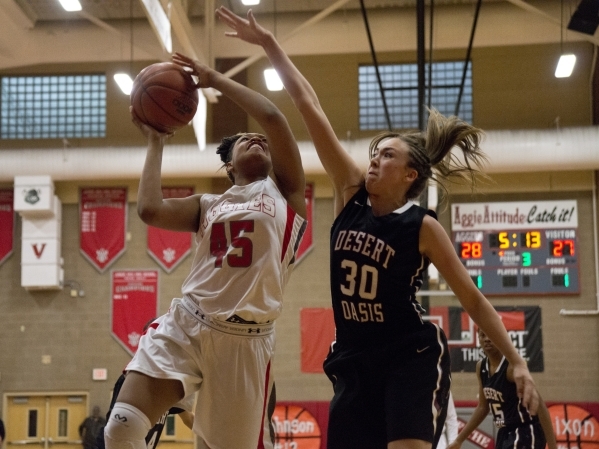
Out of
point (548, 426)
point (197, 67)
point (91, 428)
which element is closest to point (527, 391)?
point (197, 67)

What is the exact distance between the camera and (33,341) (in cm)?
1505

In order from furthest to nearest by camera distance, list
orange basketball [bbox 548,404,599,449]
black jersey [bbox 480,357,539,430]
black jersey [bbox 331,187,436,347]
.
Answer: orange basketball [bbox 548,404,599,449] → black jersey [bbox 480,357,539,430] → black jersey [bbox 331,187,436,347]

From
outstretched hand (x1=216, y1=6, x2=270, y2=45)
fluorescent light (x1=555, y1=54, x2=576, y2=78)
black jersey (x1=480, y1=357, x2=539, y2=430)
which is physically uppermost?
fluorescent light (x1=555, y1=54, x2=576, y2=78)

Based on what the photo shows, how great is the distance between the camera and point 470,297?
3.24m

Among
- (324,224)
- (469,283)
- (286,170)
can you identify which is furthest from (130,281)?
(469,283)

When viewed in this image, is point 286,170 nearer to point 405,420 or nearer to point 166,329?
point 166,329

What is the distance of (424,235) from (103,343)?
12.5m

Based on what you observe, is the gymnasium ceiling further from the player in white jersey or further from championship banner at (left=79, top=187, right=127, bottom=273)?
the player in white jersey

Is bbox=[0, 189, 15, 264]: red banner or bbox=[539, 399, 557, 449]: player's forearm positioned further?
bbox=[0, 189, 15, 264]: red banner

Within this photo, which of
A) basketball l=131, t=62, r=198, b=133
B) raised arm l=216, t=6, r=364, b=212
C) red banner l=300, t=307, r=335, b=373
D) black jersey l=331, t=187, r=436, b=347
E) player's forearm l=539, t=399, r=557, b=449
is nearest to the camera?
black jersey l=331, t=187, r=436, b=347

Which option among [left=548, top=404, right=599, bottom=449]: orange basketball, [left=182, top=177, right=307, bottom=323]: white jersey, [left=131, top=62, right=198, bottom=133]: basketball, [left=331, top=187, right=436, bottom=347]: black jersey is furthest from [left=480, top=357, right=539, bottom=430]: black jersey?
[left=548, top=404, right=599, bottom=449]: orange basketball

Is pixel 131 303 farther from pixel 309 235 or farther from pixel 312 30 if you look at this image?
pixel 312 30

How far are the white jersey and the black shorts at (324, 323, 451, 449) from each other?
21.7 inches

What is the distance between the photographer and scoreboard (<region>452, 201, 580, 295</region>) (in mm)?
14203
